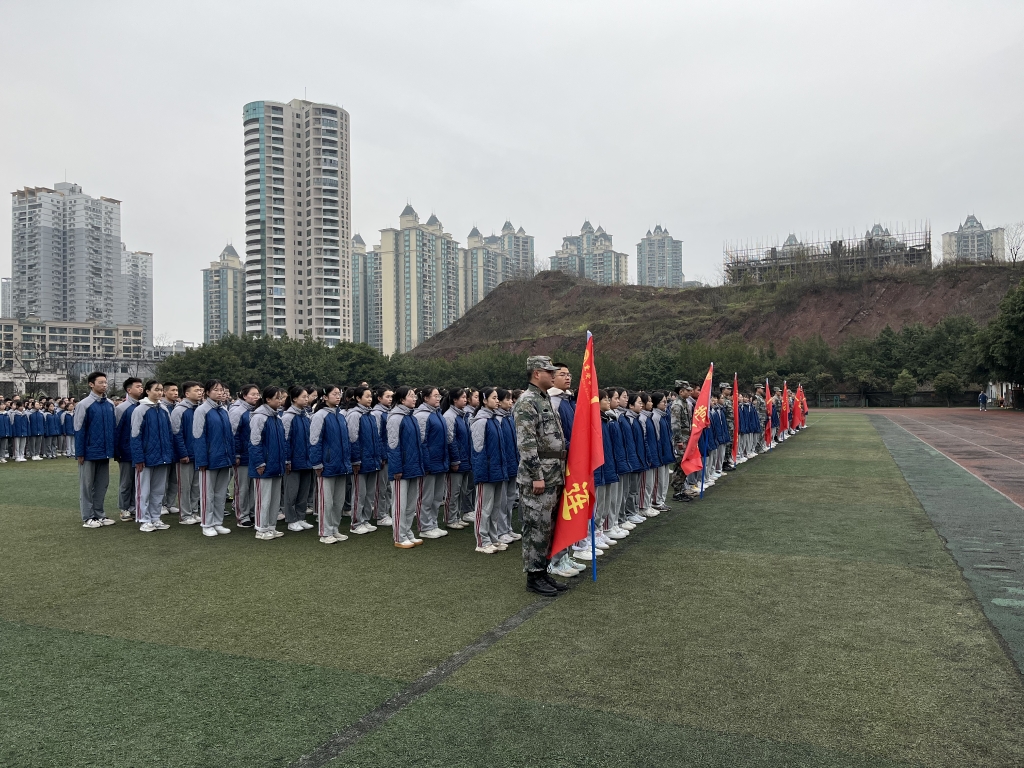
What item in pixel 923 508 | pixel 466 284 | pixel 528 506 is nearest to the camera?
pixel 528 506

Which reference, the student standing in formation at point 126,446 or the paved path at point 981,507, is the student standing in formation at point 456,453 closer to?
the student standing in formation at point 126,446

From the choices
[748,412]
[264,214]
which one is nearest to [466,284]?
[264,214]

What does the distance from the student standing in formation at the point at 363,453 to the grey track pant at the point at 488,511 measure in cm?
164

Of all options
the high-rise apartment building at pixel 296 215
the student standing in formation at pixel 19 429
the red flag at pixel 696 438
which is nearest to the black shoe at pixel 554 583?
the red flag at pixel 696 438

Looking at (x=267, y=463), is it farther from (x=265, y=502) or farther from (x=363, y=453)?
(x=363, y=453)

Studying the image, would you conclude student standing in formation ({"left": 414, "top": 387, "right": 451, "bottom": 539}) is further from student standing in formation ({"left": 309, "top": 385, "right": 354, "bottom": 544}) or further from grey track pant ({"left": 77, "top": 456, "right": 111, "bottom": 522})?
grey track pant ({"left": 77, "top": 456, "right": 111, "bottom": 522})

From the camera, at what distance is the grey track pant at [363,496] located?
27.5 ft

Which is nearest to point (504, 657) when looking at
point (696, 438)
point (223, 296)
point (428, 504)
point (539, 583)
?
point (539, 583)

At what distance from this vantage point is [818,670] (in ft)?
13.1

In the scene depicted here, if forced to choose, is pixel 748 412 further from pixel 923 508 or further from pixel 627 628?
pixel 627 628

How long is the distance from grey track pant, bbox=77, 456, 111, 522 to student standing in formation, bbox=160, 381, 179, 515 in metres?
0.75

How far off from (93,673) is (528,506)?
3179 millimetres

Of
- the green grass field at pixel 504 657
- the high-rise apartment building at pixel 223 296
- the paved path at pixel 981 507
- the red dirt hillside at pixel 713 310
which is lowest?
the green grass field at pixel 504 657

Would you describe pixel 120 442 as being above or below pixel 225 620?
above
